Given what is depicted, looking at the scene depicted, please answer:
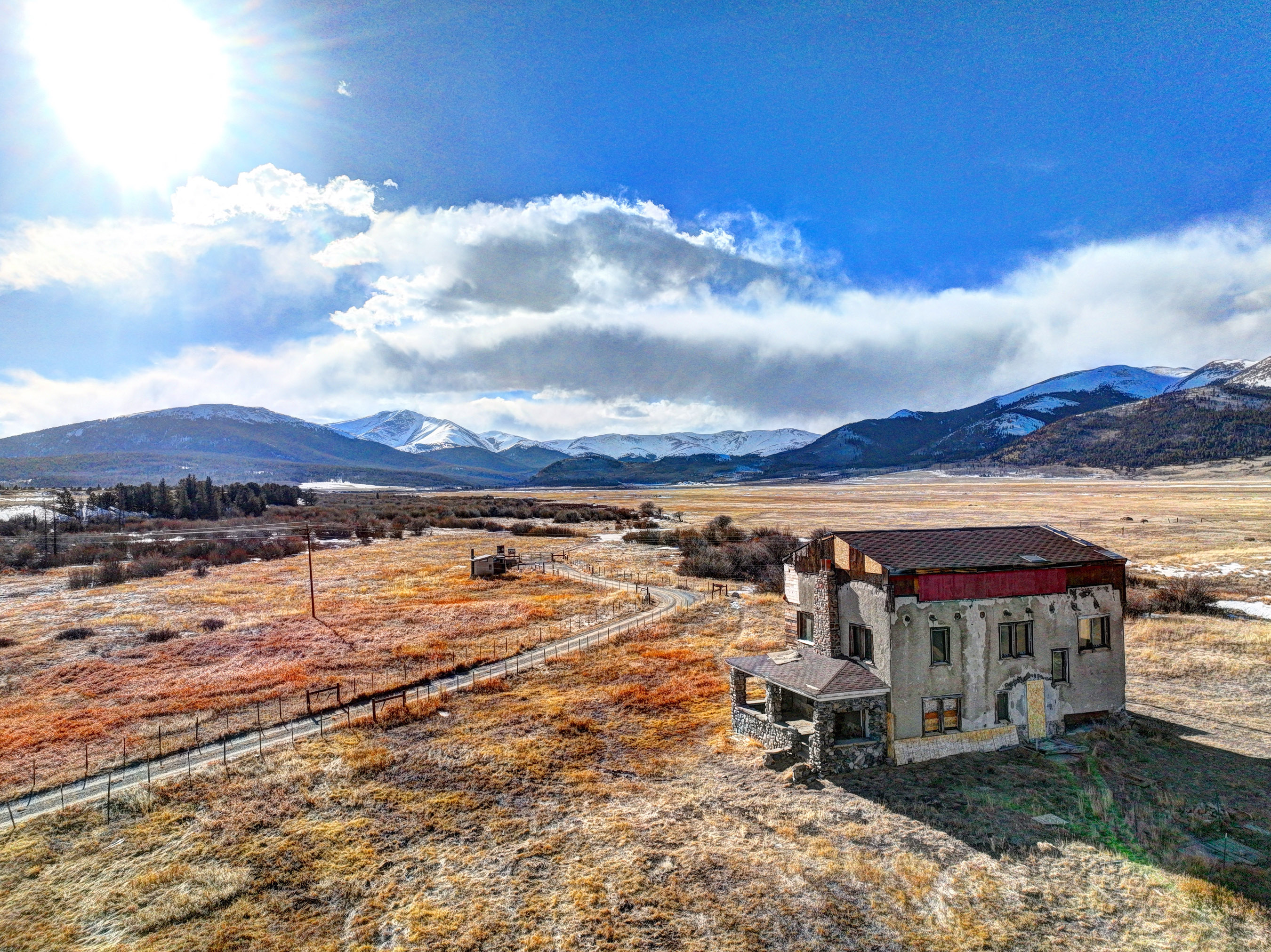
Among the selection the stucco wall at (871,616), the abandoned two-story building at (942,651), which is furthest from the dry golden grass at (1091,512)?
the stucco wall at (871,616)

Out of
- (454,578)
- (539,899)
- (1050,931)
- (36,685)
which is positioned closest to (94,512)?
(454,578)

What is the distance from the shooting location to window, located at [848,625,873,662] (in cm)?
2361

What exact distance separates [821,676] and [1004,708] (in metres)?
7.53

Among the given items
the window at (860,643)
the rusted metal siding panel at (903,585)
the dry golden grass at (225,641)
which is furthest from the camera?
the dry golden grass at (225,641)

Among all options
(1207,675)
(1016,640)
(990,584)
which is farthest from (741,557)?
(990,584)

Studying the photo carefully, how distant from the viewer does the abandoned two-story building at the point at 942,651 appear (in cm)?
2275

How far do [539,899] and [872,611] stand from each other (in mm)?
14464

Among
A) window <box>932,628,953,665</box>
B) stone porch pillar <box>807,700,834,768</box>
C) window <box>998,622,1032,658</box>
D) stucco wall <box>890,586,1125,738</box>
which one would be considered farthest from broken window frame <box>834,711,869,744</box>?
window <box>998,622,1032,658</box>

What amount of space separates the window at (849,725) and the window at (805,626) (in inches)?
149

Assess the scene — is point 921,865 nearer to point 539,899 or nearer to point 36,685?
point 539,899

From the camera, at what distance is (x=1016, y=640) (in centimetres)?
2406

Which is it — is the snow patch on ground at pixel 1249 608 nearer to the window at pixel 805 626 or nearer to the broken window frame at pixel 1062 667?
the broken window frame at pixel 1062 667

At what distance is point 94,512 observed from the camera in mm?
127938

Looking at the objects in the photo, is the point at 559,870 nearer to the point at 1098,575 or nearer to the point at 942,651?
the point at 942,651
